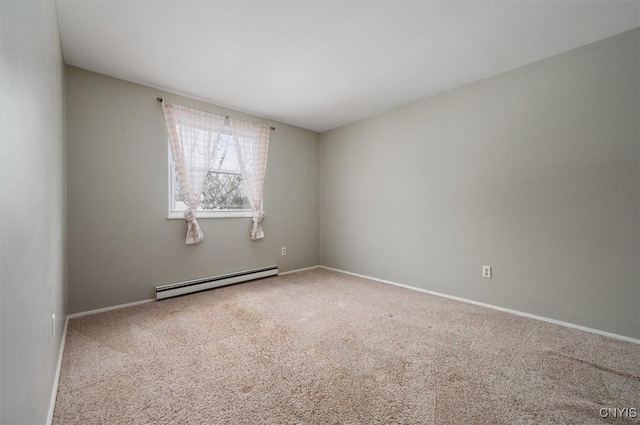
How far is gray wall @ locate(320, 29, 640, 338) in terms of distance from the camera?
2074mm

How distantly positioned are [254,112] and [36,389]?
11.4 feet

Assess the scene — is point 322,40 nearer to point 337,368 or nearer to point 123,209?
point 337,368

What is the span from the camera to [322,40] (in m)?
2.16

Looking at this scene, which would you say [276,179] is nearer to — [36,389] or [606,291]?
[36,389]

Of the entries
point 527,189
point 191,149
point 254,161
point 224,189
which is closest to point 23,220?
point 191,149

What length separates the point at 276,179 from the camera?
407 cm

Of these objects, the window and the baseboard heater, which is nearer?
the baseboard heater

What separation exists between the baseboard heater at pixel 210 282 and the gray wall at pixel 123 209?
0.09m

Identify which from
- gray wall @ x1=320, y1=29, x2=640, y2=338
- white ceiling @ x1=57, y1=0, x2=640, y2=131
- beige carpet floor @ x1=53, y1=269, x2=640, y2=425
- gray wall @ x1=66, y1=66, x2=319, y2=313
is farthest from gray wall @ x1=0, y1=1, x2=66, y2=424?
gray wall @ x1=320, y1=29, x2=640, y2=338

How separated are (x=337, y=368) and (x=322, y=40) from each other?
8.05 ft

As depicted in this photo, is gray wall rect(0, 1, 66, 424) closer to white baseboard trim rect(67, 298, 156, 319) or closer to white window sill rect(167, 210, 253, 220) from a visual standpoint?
white baseboard trim rect(67, 298, 156, 319)

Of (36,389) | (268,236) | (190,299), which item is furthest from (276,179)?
(36,389)

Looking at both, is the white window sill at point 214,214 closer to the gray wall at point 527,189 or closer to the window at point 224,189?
the window at point 224,189

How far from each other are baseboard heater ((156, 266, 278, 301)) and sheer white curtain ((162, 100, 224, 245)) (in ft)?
1.63
